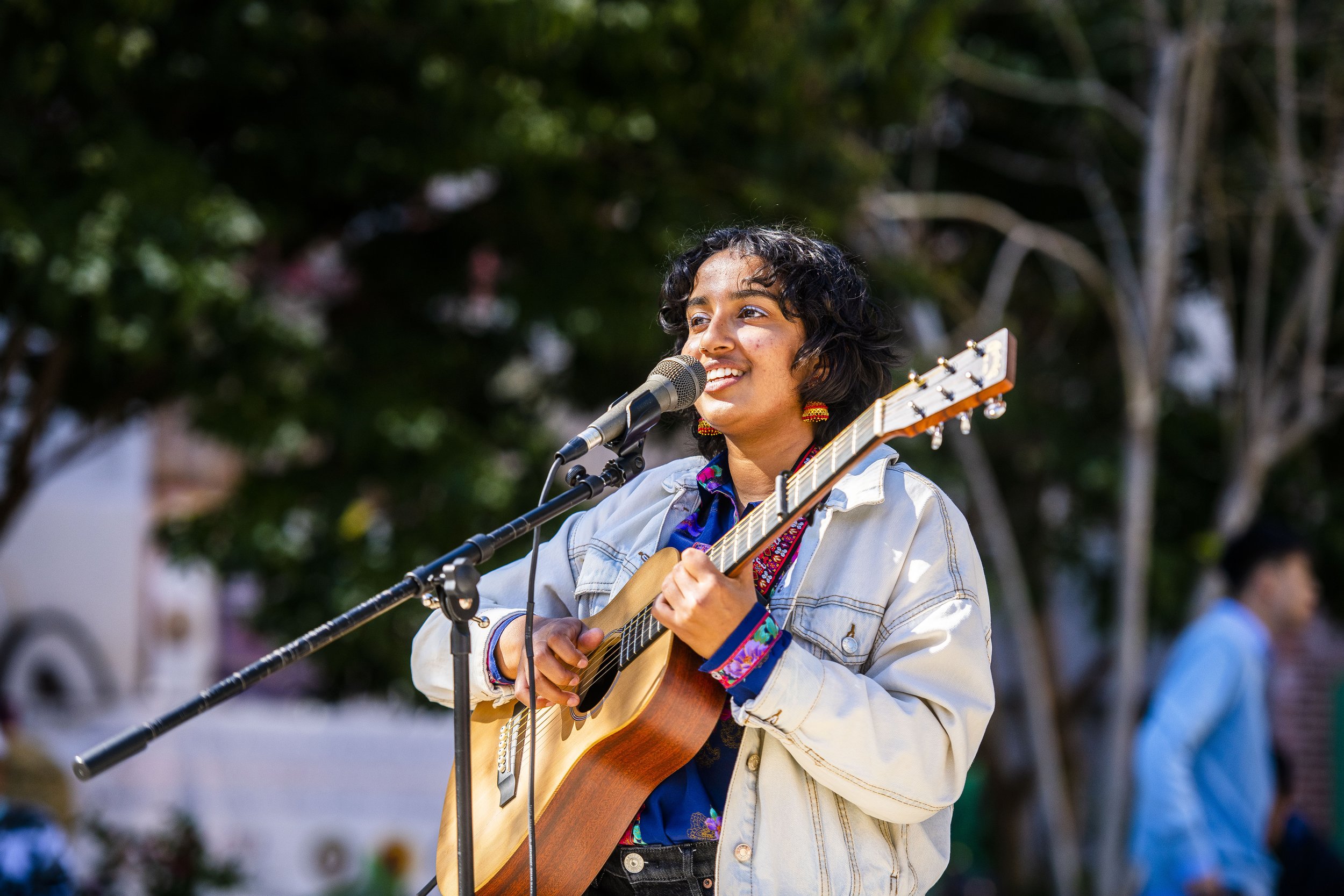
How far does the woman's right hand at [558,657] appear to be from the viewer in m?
2.19

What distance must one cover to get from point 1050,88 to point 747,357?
523cm

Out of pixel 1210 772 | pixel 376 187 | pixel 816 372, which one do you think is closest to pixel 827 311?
pixel 816 372

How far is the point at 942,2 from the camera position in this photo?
543 cm

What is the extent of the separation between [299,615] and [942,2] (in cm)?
351

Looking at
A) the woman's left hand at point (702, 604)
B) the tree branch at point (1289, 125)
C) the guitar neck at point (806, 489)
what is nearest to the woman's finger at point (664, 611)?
the woman's left hand at point (702, 604)

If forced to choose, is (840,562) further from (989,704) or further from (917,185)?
(917,185)

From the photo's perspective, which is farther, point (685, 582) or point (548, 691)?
point (548, 691)

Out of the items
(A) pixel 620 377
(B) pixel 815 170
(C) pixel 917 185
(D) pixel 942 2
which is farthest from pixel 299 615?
(C) pixel 917 185

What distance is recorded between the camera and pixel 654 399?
2.20 metres

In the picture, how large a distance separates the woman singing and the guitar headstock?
0.77 ft

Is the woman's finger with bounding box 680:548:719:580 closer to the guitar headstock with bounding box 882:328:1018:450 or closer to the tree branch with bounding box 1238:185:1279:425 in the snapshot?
the guitar headstock with bounding box 882:328:1018:450

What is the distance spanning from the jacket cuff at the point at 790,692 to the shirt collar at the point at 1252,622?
3.10 meters

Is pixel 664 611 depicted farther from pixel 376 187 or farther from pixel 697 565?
pixel 376 187

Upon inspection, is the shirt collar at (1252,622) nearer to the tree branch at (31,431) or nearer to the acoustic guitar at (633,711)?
the acoustic guitar at (633,711)
